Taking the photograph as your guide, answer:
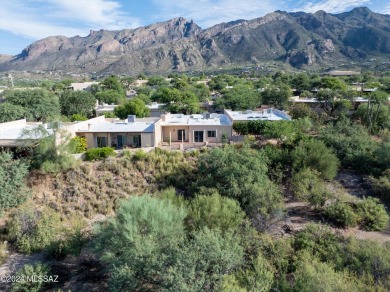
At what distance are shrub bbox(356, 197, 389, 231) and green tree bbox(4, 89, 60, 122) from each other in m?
38.6

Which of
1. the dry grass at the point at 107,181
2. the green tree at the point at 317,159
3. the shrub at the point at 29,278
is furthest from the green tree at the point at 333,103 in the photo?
the shrub at the point at 29,278

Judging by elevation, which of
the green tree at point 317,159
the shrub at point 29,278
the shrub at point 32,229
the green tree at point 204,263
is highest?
the green tree at point 317,159

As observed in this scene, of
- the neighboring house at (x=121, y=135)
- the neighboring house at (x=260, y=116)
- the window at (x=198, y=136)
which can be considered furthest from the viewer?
the neighboring house at (x=260, y=116)

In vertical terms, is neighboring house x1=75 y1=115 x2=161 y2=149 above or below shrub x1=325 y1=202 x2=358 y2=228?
above

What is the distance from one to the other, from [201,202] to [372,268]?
33.1 feet

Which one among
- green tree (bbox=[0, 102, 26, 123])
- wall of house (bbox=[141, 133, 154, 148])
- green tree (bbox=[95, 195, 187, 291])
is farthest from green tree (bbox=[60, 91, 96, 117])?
green tree (bbox=[95, 195, 187, 291])

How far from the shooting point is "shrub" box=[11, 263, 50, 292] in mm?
15217

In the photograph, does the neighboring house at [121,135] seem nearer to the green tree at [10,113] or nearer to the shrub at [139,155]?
the shrub at [139,155]

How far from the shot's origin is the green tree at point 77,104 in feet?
151

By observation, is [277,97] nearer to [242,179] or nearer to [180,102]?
[180,102]

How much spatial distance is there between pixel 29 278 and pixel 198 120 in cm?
2305

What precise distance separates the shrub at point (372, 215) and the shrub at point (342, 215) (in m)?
0.59

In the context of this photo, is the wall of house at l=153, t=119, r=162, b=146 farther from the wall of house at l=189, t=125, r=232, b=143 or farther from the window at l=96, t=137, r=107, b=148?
the window at l=96, t=137, r=107, b=148

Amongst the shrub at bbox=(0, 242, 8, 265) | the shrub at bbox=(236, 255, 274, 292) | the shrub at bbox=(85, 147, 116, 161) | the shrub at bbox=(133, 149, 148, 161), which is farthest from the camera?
the shrub at bbox=(133, 149, 148, 161)
